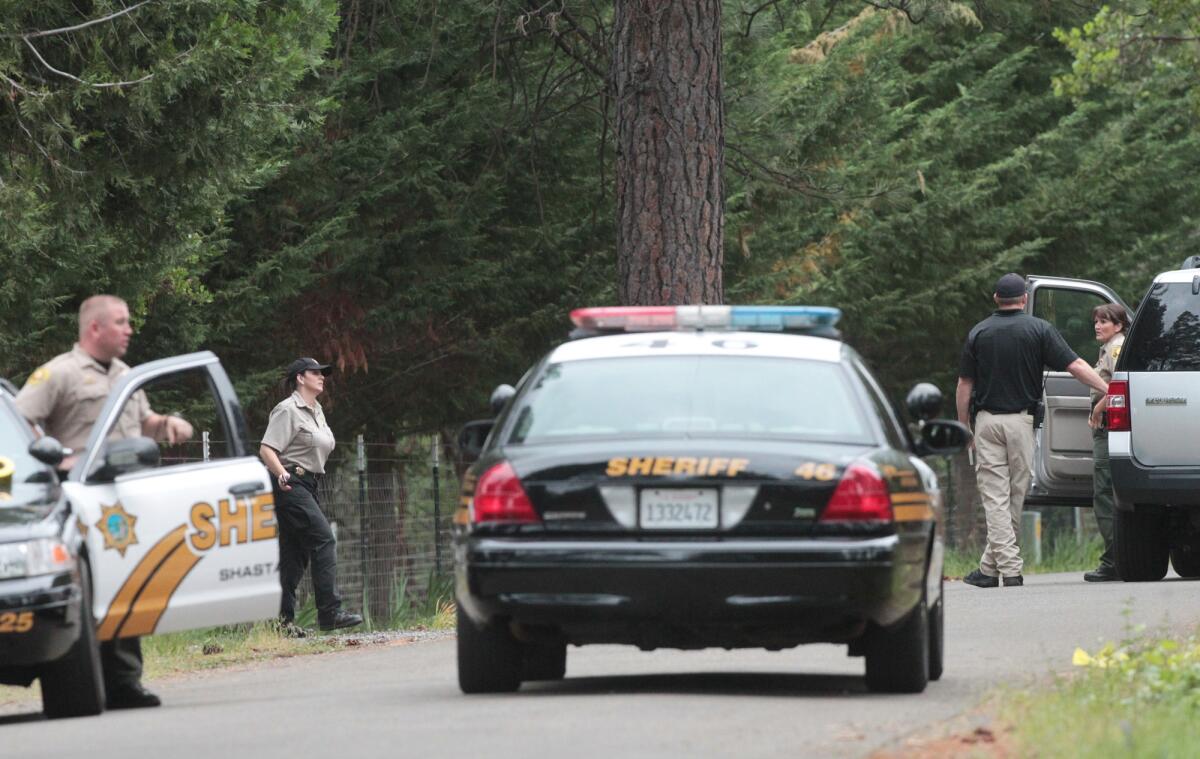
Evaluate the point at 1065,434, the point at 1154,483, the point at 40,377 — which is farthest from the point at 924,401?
the point at 1065,434

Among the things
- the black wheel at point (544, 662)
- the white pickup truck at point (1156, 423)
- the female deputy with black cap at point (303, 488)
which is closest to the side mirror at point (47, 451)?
the black wheel at point (544, 662)

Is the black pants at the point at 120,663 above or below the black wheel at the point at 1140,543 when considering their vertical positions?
above

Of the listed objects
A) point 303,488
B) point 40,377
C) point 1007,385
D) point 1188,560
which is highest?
point 40,377

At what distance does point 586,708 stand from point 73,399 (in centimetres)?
298

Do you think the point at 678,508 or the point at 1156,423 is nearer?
the point at 678,508

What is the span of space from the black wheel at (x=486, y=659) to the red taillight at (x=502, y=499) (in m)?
0.60

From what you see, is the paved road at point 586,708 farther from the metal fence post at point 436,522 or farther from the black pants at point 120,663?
the metal fence post at point 436,522

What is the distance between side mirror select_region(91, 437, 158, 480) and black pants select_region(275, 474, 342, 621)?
6.46 meters

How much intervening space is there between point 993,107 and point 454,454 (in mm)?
8029

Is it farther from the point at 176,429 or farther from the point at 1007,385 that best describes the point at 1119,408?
the point at 176,429

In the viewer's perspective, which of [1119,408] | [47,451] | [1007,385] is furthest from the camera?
[1007,385]

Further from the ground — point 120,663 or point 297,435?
point 297,435

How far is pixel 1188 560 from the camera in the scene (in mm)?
18188

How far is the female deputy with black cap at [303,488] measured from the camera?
16.5 metres
